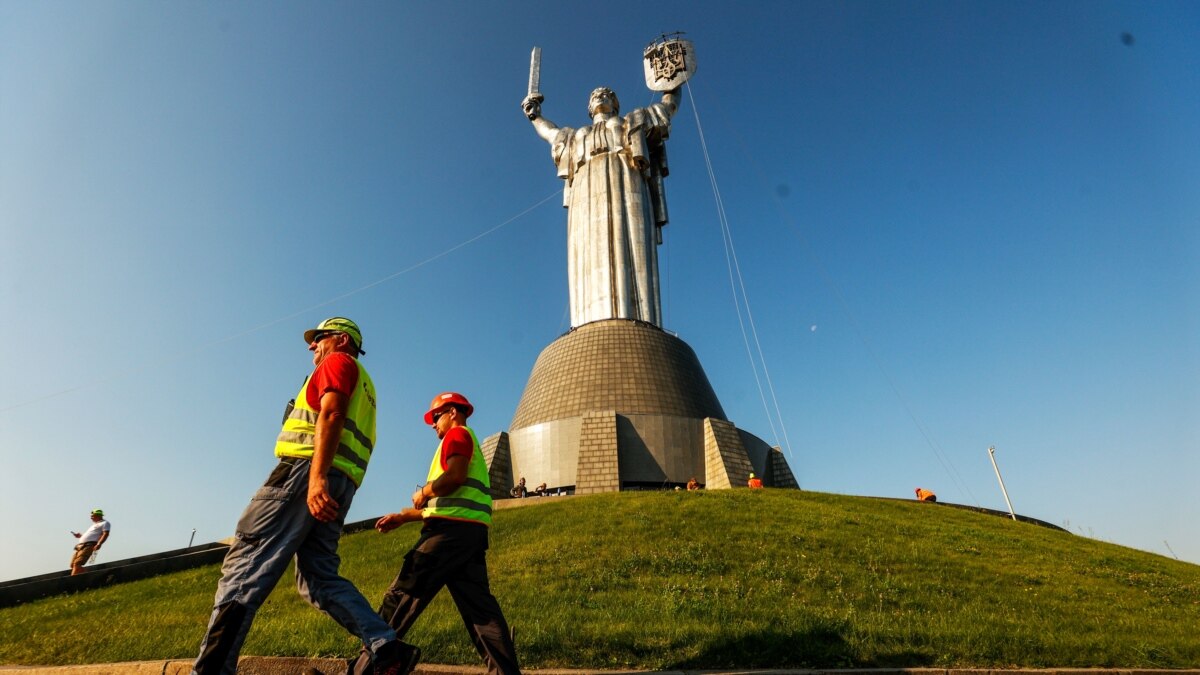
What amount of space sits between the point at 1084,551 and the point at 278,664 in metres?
14.4

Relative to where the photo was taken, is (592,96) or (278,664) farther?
(592,96)

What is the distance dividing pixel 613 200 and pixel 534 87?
30.4 feet

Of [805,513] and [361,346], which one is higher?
[805,513]

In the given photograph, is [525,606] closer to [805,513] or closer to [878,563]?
[878,563]

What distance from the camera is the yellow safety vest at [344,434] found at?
163 inches

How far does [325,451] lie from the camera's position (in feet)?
13.0

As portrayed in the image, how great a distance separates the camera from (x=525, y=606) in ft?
23.9

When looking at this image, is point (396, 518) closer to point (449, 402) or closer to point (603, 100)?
point (449, 402)

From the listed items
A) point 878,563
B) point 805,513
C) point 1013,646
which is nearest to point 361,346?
point 1013,646

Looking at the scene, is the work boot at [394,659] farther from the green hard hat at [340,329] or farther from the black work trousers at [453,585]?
the green hard hat at [340,329]

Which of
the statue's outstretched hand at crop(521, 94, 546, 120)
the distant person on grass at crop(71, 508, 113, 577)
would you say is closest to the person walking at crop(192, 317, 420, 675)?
the distant person on grass at crop(71, 508, 113, 577)

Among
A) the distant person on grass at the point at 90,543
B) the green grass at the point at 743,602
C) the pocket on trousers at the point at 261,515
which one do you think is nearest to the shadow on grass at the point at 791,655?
the green grass at the point at 743,602

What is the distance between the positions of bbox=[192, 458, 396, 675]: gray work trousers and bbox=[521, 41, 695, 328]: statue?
25.9 m

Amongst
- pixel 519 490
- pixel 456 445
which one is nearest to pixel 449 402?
pixel 456 445
